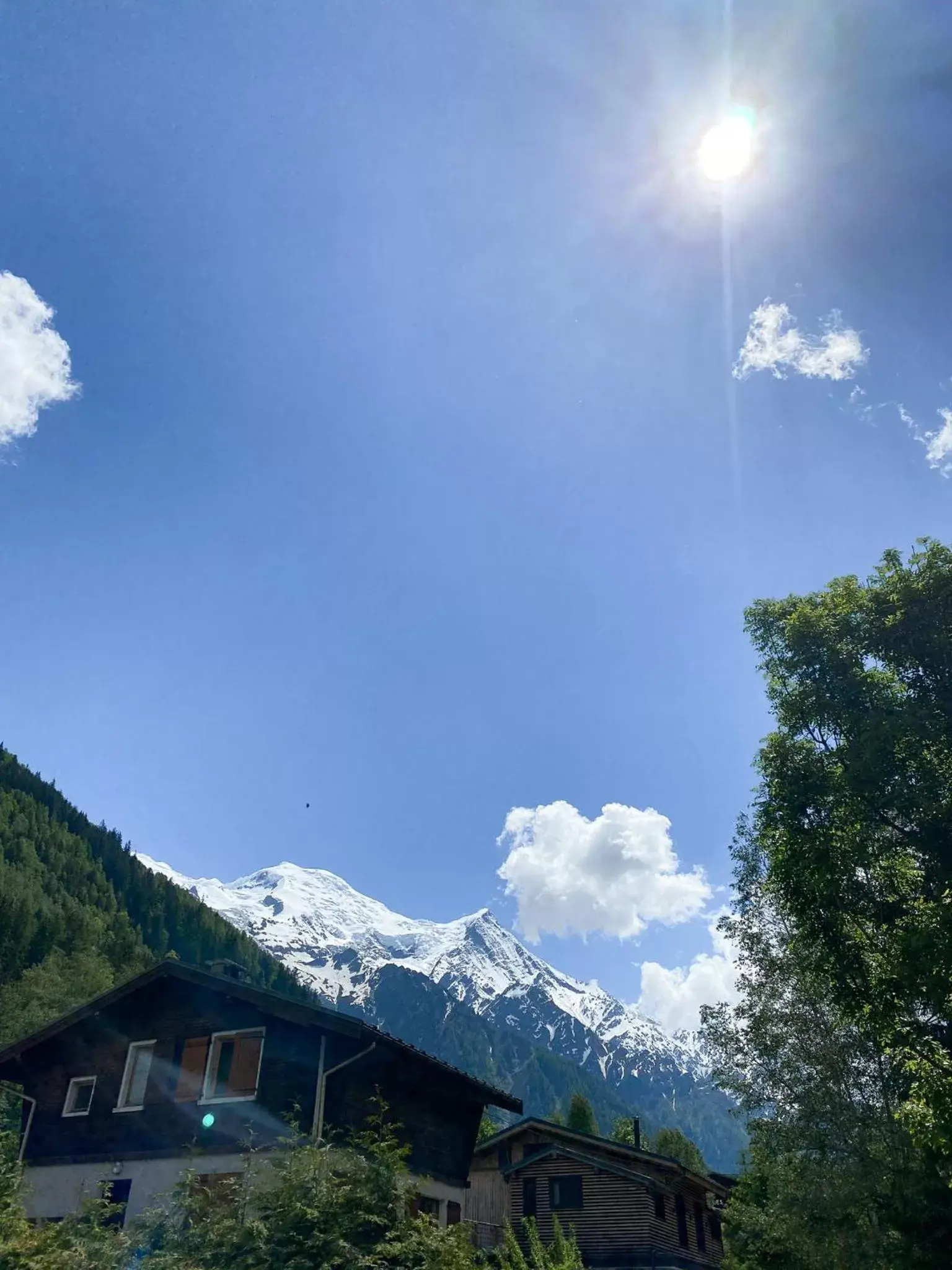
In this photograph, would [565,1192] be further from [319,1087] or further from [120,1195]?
[120,1195]

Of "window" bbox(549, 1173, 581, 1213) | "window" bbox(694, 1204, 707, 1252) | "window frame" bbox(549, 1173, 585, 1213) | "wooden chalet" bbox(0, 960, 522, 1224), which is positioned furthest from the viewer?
"window" bbox(694, 1204, 707, 1252)

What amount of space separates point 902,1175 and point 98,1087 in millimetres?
21500

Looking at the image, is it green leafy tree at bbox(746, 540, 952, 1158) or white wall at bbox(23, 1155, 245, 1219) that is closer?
green leafy tree at bbox(746, 540, 952, 1158)

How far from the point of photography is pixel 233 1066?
915 inches

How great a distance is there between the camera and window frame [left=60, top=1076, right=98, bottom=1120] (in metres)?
24.9

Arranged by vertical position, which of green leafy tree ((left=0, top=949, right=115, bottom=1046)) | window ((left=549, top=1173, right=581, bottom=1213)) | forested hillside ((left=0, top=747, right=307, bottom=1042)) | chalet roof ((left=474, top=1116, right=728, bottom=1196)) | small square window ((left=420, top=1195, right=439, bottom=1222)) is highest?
forested hillside ((left=0, top=747, right=307, bottom=1042))

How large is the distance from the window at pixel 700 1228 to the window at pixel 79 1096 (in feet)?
88.5

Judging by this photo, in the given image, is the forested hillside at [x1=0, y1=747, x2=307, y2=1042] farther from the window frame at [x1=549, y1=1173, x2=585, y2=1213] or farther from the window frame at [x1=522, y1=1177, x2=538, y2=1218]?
the window frame at [x1=549, y1=1173, x2=585, y2=1213]

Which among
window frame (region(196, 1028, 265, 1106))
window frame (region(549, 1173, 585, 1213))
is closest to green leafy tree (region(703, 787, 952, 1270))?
window frame (region(549, 1173, 585, 1213))

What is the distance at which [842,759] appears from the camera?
1883cm

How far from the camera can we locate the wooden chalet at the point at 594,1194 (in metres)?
33.9

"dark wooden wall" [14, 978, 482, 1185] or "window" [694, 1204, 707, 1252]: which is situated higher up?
"dark wooden wall" [14, 978, 482, 1185]

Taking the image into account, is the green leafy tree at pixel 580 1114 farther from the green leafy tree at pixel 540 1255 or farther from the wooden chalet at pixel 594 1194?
the green leafy tree at pixel 540 1255

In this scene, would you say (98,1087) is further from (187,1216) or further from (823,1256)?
(823,1256)
